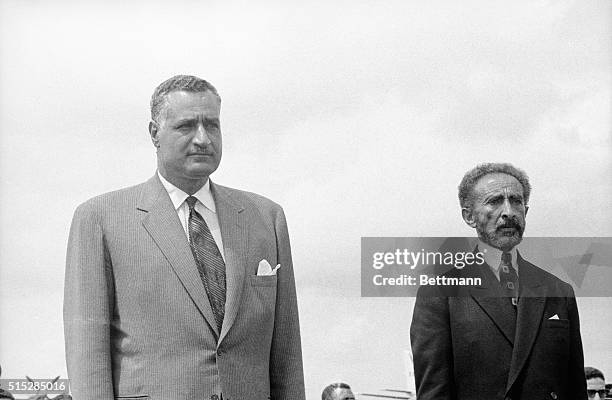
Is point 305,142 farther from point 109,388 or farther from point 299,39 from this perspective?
point 109,388

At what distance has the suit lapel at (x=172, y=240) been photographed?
280 centimetres

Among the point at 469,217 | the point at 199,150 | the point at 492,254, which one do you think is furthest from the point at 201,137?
the point at 492,254

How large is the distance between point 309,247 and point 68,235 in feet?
2.83

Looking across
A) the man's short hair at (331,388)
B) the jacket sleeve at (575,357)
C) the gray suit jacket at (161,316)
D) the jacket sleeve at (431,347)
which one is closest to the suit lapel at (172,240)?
the gray suit jacket at (161,316)

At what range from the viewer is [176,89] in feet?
9.96

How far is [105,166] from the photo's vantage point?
325 centimetres

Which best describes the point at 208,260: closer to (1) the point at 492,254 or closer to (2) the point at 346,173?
(2) the point at 346,173

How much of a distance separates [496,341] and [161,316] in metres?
1.12

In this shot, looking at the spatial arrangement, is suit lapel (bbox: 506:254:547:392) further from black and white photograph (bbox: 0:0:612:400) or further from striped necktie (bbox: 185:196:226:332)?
striped necktie (bbox: 185:196:226:332)

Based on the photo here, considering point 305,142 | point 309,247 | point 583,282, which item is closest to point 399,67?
point 305,142

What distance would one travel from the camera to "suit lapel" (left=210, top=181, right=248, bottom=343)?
2.83 m

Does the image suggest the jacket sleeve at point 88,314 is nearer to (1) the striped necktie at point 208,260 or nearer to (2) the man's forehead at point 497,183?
(1) the striped necktie at point 208,260

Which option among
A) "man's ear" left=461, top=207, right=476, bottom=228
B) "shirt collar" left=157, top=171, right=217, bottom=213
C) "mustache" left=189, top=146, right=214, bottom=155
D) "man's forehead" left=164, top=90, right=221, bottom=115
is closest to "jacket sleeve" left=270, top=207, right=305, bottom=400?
"shirt collar" left=157, top=171, right=217, bottom=213

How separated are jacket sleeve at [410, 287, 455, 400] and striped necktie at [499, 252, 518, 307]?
0.21 m
